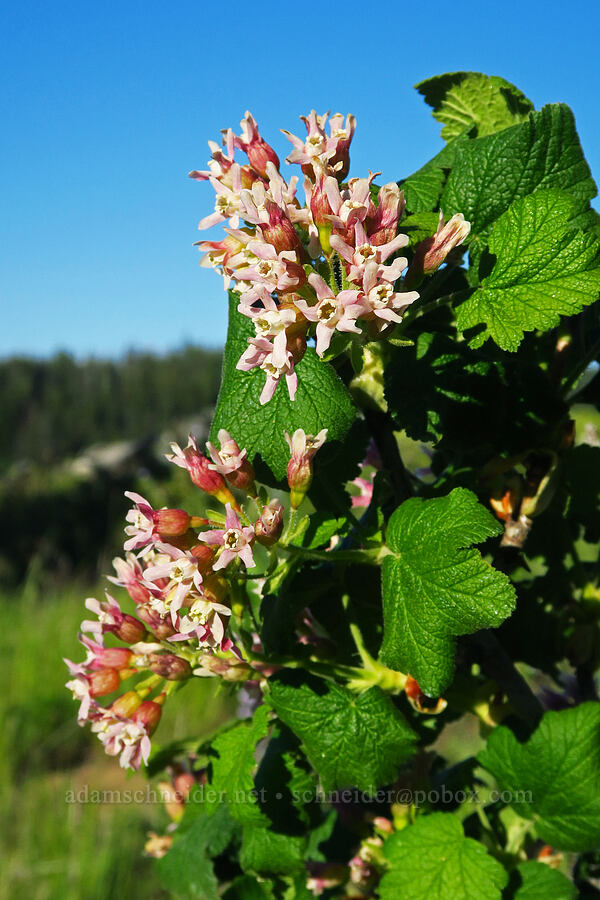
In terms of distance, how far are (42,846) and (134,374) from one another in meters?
12.6

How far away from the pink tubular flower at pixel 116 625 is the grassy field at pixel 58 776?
1.91 m

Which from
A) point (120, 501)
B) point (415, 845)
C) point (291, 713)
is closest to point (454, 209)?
point (291, 713)

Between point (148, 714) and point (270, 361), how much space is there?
471 mm

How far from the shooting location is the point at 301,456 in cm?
83

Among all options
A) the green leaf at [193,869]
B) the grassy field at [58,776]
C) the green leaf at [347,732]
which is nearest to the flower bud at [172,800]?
the green leaf at [193,869]

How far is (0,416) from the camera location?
13875mm

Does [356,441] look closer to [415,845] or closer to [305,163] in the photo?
[305,163]

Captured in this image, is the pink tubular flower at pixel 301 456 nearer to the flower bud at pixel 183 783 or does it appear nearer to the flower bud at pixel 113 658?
the flower bud at pixel 113 658

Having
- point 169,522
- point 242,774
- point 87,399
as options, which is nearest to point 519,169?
point 169,522

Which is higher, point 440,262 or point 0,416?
point 440,262

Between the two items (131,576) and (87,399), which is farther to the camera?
(87,399)

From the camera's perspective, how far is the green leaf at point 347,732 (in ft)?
2.78

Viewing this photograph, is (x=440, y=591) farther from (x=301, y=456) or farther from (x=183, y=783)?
(x=183, y=783)

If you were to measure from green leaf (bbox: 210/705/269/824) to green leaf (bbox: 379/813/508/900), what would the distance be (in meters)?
0.20
